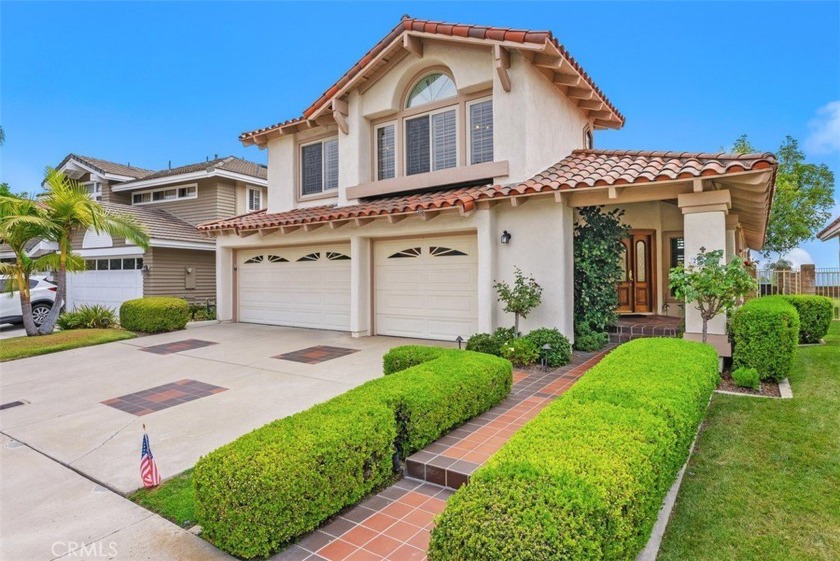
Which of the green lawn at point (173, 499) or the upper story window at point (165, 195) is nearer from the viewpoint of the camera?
the green lawn at point (173, 499)

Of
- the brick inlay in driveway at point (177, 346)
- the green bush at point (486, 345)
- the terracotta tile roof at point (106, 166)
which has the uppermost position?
the terracotta tile roof at point (106, 166)

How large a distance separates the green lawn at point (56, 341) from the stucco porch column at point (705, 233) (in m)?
13.6

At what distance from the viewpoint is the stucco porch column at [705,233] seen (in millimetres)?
7637

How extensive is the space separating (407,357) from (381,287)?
5.37 m

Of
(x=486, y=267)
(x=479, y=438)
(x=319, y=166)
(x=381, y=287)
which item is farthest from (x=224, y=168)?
(x=479, y=438)

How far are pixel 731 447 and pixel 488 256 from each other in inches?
217

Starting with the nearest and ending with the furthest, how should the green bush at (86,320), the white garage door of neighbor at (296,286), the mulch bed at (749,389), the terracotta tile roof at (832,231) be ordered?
1. the mulch bed at (749,389)
2. the terracotta tile roof at (832,231)
3. the white garage door of neighbor at (296,286)
4. the green bush at (86,320)

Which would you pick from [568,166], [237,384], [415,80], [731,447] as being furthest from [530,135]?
[237,384]

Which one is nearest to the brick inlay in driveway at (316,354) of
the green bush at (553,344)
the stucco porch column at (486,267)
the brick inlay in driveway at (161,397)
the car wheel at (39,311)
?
the brick inlay in driveway at (161,397)

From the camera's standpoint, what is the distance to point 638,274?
42.9 feet

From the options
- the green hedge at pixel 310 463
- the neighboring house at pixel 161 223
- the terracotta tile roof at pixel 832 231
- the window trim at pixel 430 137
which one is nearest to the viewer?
the green hedge at pixel 310 463

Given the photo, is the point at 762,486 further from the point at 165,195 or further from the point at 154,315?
the point at 165,195

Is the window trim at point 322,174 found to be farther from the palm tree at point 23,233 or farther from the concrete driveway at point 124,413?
the palm tree at point 23,233

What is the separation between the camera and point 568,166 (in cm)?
1007
